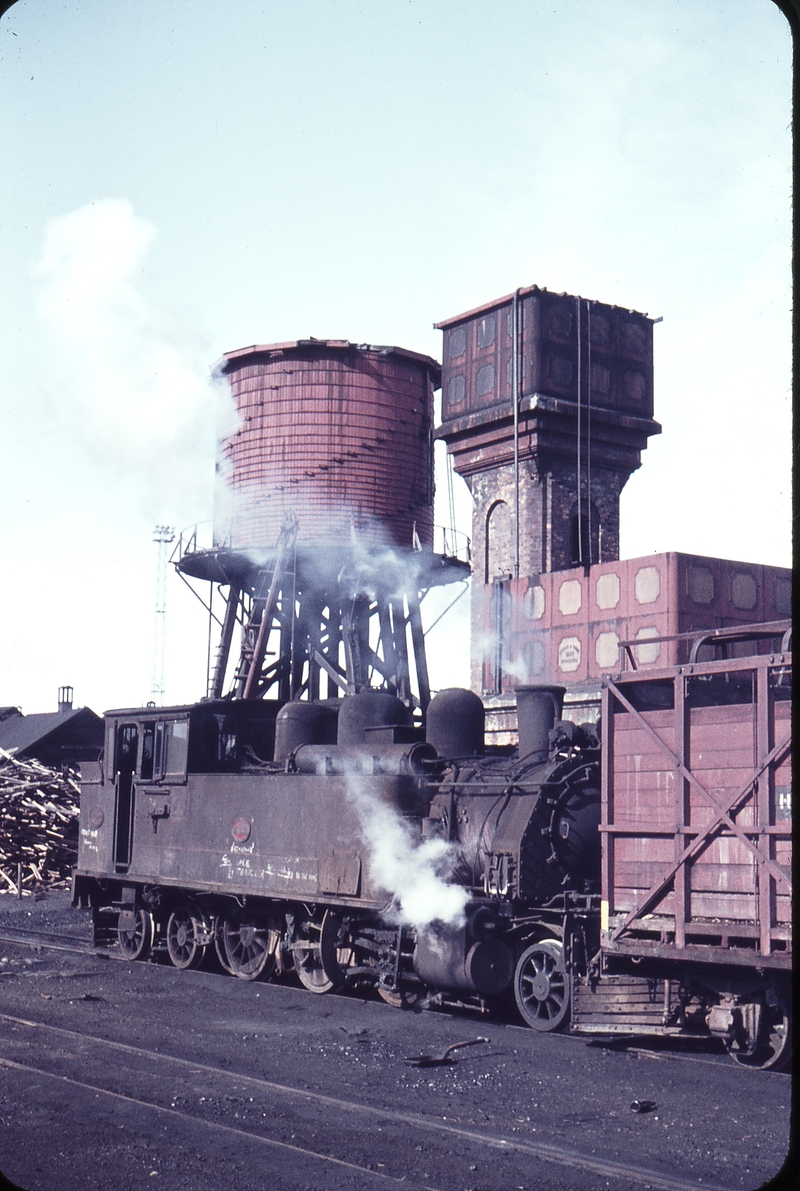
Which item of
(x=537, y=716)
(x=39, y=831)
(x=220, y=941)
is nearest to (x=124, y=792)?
(x=220, y=941)

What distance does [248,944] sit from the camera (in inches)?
590

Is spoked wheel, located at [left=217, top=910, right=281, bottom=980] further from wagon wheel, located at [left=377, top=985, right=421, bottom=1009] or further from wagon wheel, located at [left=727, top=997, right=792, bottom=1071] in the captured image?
wagon wheel, located at [left=727, top=997, right=792, bottom=1071]

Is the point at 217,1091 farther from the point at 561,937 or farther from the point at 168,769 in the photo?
the point at 168,769

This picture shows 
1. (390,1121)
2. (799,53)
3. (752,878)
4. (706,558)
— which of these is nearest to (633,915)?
(752,878)

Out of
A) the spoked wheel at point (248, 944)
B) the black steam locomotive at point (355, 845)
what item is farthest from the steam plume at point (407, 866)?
the spoked wheel at point (248, 944)

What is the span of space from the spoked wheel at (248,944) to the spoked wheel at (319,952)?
0.44 metres

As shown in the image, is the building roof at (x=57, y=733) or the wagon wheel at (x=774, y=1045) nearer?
the wagon wheel at (x=774, y=1045)

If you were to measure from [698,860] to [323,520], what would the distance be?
14326 mm

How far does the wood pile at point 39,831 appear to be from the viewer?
27.1 m

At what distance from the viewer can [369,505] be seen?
23.4 metres

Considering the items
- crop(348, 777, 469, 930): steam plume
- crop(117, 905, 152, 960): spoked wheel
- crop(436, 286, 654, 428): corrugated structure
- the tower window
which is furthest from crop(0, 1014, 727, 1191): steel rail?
crop(436, 286, 654, 428): corrugated structure

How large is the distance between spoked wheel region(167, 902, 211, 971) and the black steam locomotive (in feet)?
0.09

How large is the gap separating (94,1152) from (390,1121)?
1.87 metres

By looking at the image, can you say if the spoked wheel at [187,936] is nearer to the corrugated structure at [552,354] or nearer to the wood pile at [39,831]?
the wood pile at [39,831]
